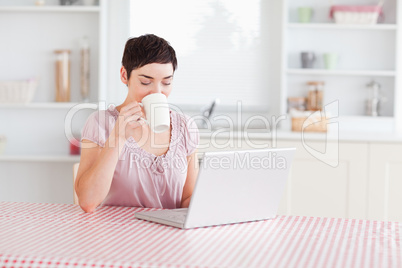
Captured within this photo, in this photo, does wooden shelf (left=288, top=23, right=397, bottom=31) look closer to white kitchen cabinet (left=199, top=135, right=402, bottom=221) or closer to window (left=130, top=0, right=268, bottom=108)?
window (left=130, top=0, right=268, bottom=108)

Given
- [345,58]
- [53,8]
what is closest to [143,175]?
[53,8]

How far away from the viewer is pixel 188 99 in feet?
13.7

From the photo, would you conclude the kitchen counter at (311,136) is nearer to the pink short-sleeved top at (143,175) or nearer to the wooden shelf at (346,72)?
the wooden shelf at (346,72)

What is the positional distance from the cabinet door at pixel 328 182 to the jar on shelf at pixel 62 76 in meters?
1.47

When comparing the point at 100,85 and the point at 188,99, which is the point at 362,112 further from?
the point at 100,85

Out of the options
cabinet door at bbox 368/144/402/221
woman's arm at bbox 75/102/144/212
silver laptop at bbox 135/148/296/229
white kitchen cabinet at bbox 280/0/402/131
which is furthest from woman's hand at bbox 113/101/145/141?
white kitchen cabinet at bbox 280/0/402/131

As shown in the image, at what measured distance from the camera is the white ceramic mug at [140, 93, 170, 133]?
1.56m

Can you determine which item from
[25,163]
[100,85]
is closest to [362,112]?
[100,85]

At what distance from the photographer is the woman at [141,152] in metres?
1.82

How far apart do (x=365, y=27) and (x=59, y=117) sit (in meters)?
2.13

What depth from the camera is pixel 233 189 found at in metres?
1.57

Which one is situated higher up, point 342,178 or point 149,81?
point 149,81

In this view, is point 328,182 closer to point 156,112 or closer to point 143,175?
point 143,175

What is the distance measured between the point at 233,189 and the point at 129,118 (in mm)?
380
